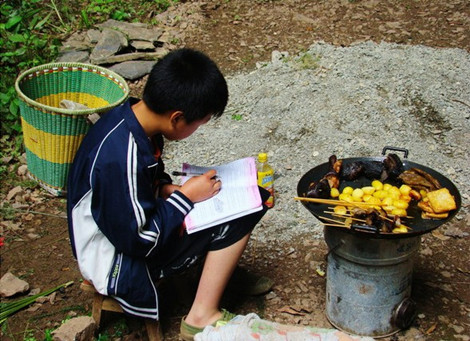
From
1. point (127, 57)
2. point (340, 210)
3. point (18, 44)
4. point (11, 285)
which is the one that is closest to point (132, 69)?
point (127, 57)

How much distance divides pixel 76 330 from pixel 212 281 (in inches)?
31.9

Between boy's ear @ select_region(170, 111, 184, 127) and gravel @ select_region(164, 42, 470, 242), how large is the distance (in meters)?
1.71

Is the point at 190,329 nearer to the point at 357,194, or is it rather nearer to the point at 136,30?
the point at 357,194

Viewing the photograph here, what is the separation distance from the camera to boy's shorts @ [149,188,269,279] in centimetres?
303

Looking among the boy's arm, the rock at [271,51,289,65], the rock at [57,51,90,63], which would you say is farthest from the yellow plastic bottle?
the rock at [57,51,90,63]

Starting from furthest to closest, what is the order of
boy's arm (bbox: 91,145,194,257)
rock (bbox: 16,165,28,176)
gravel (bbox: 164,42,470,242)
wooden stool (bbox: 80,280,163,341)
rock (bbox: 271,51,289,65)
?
1. rock (bbox: 271,51,289,65)
2. rock (bbox: 16,165,28,176)
3. gravel (bbox: 164,42,470,242)
4. wooden stool (bbox: 80,280,163,341)
5. boy's arm (bbox: 91,145,194,257)

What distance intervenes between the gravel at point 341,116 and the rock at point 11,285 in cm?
172

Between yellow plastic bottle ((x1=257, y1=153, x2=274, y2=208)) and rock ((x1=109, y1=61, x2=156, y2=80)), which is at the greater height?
yellow plastic bottle ((x1=257, y1=153, x2=274, y2=208))

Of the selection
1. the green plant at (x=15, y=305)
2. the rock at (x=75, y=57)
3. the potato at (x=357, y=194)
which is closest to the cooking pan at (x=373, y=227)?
the potato at (x=357, y=194)

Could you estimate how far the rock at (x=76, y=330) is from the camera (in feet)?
10.3

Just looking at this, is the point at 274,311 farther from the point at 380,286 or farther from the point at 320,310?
the point at 380,286

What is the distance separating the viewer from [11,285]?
380 centimetres

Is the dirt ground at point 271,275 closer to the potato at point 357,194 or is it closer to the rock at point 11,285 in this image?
the rock at point 11,285

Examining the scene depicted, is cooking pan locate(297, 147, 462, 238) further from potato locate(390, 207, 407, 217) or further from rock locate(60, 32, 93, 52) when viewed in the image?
rock locate(60, 32, 93, 52)
